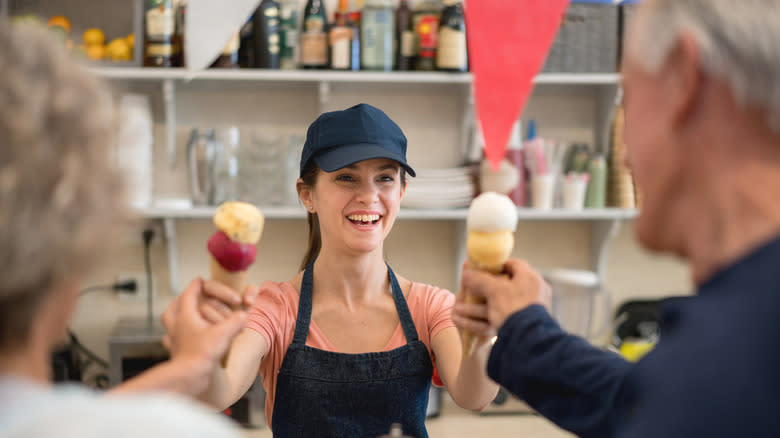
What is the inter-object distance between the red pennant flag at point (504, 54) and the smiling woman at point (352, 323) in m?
0.28

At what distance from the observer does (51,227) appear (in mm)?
518

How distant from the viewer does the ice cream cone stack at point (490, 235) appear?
0.97 metres

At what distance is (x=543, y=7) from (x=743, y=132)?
27.3 inches

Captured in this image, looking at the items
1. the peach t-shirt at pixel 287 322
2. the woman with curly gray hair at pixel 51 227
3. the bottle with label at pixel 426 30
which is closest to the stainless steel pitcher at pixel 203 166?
the bottle with label at pixel 426 30

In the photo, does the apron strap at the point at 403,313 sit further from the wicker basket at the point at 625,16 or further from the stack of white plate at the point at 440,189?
the wicker basket at the point at 625,16

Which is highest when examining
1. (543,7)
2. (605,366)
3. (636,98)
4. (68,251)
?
(543,7)

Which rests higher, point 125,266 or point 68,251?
point 68,251

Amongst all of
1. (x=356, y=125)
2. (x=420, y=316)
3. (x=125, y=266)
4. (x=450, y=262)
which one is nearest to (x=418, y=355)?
(x=420, y=316)

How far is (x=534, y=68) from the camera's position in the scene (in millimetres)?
1187

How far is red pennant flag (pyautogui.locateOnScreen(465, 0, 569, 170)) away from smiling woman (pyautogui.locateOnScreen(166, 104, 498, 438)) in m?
0.28

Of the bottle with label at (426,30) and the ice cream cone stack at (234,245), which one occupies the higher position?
the bottle with label at (426,30)

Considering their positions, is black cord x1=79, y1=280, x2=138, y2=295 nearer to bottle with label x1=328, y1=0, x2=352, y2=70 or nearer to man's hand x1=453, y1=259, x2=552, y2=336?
bottle with label x1=328, y1=0, x2=352, y2=70

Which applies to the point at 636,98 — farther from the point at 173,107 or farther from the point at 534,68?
the point at 173,107

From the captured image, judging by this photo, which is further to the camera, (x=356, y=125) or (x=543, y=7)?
(x=356, y=125)
